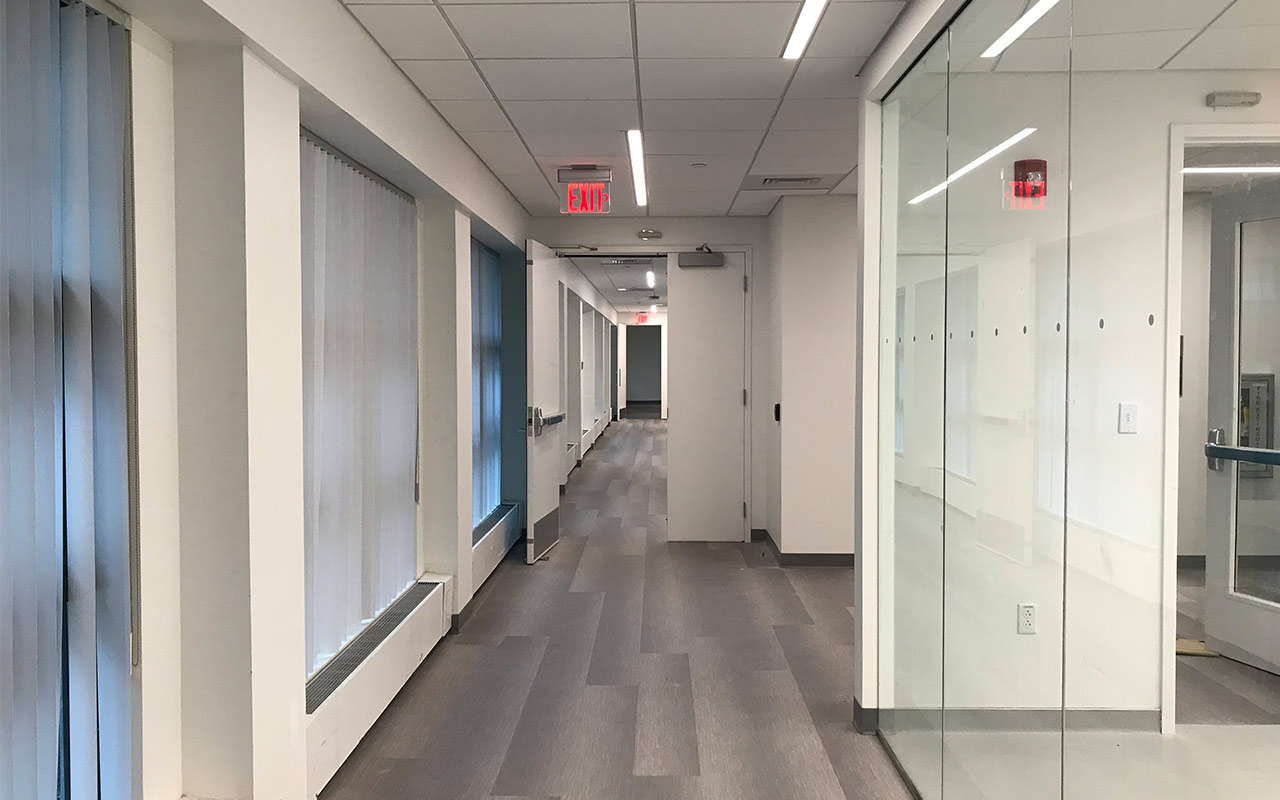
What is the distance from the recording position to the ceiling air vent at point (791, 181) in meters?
5.52

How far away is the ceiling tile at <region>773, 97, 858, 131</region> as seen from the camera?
3908mm

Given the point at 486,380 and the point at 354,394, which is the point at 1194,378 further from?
the point at 486,380

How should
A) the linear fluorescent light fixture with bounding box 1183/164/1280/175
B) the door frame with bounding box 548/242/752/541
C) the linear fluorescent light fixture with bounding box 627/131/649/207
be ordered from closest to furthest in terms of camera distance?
the linear fluorescent light fixture with bounding box 1183/164/1280/175 → the linear fluorescent light fixture with bounding box 627/131/649/207 → the door frame with bounding box 548/242/752/541

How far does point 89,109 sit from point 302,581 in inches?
58.4

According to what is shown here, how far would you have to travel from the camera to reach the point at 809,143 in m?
4.63

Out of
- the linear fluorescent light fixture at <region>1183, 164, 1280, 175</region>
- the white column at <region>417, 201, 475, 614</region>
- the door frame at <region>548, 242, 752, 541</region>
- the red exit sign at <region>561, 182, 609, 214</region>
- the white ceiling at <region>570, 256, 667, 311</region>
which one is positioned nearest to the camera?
the linear fluorescent light fixture at <region>1183, 164, 1280, 175</region>

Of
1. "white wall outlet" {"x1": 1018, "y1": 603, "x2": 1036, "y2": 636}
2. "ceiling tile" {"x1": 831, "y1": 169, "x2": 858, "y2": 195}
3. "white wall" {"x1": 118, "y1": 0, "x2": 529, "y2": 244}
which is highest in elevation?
"ceiling tile" {"x1": 831, "y1": 169, "x2": 858, "y2": 195}

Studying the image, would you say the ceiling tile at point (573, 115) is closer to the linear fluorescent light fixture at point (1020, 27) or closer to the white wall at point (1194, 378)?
the linear fluorescent light fixture at point (1020, 27)

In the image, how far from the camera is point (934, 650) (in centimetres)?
277

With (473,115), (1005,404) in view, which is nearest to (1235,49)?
(1005,404)

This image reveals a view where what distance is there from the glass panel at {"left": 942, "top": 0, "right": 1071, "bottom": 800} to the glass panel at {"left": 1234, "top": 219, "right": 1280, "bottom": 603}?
0.67 metres

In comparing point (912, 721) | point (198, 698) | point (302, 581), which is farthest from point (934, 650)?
point (198, 698)

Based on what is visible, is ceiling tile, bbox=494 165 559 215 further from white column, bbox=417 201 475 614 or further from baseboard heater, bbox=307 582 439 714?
baseboard heater, bbox=307 582 439 714

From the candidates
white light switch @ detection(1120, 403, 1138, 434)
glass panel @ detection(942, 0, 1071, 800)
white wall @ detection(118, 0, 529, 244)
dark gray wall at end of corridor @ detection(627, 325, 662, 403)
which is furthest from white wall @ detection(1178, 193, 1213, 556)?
dark gray wall at end of corridor @ detection(627, 325, 662, 403)
